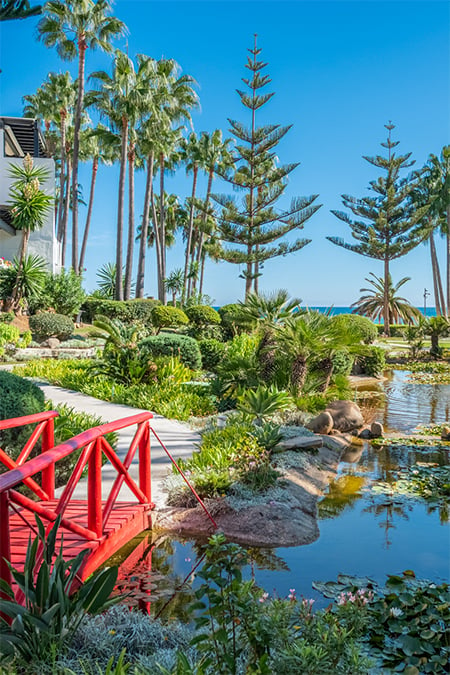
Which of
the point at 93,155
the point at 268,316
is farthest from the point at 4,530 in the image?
the point at 93,155

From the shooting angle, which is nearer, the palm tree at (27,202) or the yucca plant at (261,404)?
the yucca plant at (261,404)

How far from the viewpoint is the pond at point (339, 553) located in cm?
359

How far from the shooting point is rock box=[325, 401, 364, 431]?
8555 mm

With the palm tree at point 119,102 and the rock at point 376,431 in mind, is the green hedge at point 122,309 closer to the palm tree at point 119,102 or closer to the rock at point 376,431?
the palm tree at point 119,102

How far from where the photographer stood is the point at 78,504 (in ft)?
14.2

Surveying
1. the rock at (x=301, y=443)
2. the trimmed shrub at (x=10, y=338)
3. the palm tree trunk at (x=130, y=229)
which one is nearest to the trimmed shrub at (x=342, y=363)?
the rock at (x=301, y=443)

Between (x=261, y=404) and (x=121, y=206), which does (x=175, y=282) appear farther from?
(x=261, y=404)

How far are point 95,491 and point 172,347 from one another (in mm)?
8513

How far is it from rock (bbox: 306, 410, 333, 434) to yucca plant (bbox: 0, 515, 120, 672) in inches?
225

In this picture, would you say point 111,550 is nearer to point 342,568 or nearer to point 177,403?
point 342,568

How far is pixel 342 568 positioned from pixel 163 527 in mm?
1508

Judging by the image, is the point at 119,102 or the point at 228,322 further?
the point at 119,102

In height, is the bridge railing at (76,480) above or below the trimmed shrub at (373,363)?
below

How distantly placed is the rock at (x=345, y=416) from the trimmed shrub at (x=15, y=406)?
15.9 feet
